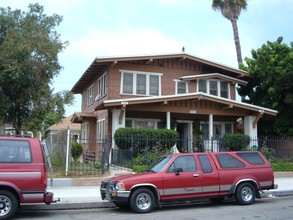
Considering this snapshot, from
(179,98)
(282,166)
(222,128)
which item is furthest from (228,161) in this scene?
(222,128)

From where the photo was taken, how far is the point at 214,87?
25781mm

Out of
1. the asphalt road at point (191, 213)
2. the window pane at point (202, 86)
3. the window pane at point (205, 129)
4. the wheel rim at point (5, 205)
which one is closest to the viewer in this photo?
the wheel rim at point (5, 205)

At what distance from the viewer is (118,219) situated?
9.38 metres

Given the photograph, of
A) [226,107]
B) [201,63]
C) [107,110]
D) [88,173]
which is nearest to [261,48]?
[201,63]

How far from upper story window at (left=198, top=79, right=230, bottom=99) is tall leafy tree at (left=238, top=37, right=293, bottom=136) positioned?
209 cm

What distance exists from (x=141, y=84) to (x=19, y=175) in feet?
50.3

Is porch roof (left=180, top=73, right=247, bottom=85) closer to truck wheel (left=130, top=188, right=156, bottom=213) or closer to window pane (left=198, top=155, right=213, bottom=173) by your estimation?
window pane (left=198, top=155, right=213, bottom=173)

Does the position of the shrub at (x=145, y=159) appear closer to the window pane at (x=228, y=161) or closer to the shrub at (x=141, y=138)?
the shrub at (x=141, y=138)

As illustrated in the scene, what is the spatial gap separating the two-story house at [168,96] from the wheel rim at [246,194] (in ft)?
31.2

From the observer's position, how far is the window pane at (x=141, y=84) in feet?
78.0

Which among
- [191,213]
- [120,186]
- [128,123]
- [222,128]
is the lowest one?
[191,213]

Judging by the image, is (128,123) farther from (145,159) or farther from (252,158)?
(252,158)

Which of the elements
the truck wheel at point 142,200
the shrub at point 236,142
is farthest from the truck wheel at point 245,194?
the shrub at point 236,142

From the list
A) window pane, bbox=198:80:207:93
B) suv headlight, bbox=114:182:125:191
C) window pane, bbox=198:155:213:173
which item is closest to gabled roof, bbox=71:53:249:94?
window pane, bbox=198:80:207:93
